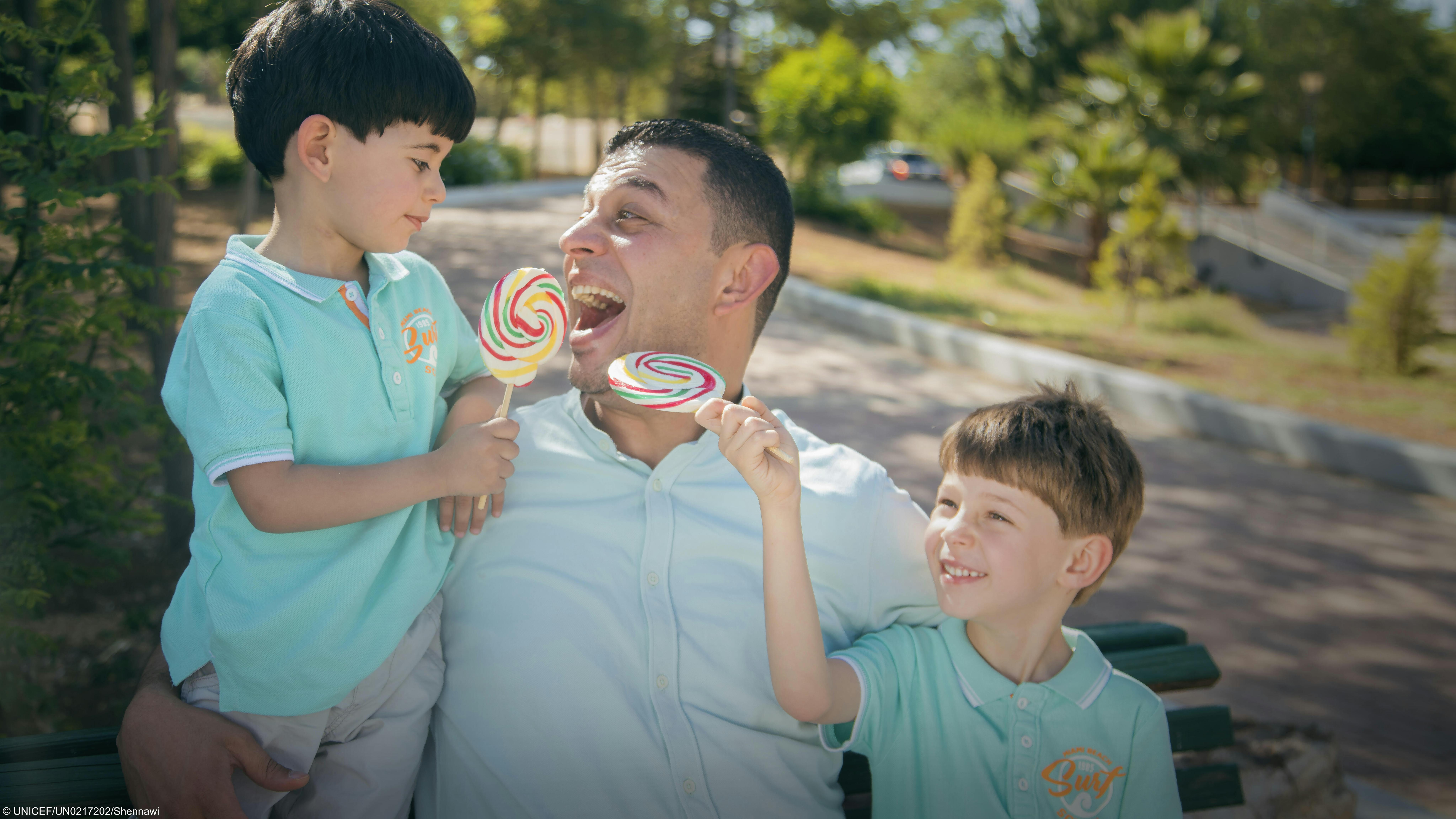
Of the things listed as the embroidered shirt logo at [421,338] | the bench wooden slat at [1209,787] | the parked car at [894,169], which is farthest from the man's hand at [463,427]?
the parked car at [894,169]

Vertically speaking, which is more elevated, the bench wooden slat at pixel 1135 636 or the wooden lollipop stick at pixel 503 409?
the wooden lollipop stick at pixel 503 409

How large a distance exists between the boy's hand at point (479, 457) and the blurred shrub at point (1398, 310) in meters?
11.0

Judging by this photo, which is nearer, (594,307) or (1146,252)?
(594,307)

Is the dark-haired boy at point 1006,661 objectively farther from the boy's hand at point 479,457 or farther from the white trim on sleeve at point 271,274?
the white trim on sleeve at point 271,274

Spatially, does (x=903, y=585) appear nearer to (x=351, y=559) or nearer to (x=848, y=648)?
(x=848, y=648)

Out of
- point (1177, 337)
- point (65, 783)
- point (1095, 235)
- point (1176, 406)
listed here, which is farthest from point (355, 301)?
point (1095, 235)

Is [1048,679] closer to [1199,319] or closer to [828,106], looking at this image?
[1199,319]

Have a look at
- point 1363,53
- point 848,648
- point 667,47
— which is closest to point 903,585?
point 848,648

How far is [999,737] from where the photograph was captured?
6.59 ft

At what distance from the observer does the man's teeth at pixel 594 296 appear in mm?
2307

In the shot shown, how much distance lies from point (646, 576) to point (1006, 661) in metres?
0.81

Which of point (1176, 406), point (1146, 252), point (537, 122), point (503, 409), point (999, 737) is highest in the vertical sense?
point (537, 122)

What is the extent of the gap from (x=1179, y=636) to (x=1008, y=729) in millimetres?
1193

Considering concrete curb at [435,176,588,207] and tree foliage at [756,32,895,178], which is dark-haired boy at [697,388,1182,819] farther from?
tree foliage at [756,32,895,178]
